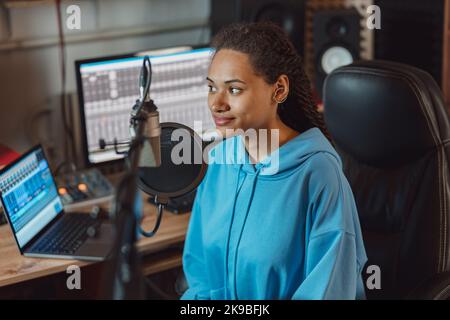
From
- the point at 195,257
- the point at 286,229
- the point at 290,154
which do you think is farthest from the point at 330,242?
the point at 195,257

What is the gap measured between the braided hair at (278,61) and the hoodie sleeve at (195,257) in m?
0.30

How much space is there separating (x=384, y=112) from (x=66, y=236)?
87cm

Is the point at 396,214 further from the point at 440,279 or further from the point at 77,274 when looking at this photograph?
the point at 77,274

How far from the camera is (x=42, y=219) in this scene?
1.99m

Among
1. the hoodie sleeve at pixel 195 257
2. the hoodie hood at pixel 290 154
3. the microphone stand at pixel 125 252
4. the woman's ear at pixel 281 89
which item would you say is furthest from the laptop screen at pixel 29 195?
the microphone stand at pixel 125 252

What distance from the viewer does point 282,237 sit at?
5.02ft

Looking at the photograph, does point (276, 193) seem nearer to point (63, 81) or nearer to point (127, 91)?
point (127, 91)

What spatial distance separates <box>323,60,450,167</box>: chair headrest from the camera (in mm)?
1750

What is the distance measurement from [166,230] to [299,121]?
0.56 metres

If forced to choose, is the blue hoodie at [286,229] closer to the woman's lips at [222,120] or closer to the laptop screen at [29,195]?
the woman's lips at [222,120]

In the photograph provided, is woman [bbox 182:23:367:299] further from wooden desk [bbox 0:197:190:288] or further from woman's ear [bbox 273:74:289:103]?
wooden desk [bbox 0:197:190:288]
